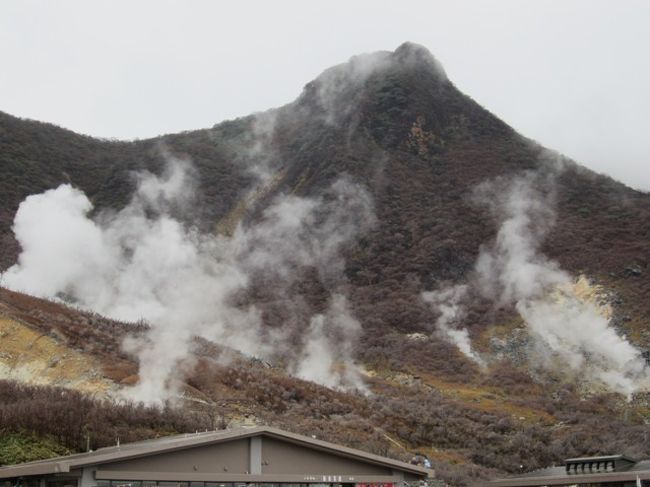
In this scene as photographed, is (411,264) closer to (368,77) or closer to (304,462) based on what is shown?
(368,77)

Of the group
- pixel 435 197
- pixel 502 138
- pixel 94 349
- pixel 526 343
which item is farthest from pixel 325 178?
pixel 94 349

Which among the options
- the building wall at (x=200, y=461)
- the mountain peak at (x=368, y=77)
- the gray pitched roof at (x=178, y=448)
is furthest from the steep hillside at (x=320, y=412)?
the mountain peak at (x=368, y=77)

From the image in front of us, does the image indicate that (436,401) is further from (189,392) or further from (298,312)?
(298,312)

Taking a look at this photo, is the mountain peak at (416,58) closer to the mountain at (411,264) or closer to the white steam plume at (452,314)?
the mountain at (411,264)

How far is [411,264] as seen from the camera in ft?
297

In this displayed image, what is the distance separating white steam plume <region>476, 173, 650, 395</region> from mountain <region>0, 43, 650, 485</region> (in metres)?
0.23

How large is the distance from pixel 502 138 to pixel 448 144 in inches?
257

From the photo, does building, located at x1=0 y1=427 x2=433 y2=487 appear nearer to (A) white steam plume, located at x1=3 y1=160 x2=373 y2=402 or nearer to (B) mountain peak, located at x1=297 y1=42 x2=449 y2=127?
(A) white steam plume, located at x1=3 y1=160 x2=373 y2=402

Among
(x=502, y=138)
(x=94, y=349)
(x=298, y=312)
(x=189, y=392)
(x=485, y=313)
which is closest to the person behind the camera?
(x=189, y=392)

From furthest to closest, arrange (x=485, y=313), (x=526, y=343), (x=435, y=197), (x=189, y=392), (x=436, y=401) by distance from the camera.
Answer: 1. (x=435, y=197)
2. (x=485, y=313)
3. (x=526, y=343)
4. (x=436, y=401)
5. (x=189, y=392)

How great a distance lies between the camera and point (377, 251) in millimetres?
93938

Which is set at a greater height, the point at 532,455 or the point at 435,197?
the point at 435,197

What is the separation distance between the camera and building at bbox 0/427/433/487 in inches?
745

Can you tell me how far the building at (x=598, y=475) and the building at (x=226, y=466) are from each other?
640cm
